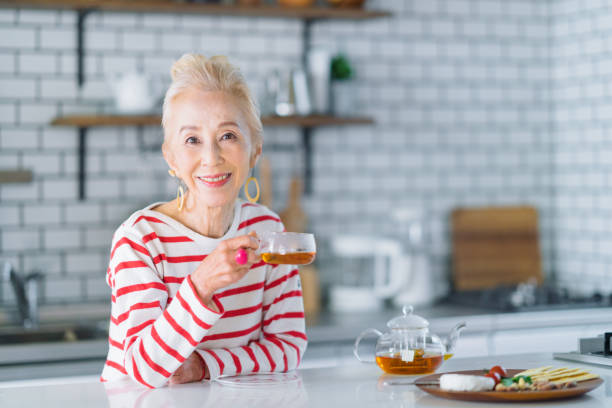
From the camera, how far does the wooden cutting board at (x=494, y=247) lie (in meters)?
4.00

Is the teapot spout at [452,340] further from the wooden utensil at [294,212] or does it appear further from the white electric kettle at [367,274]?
the wooden utensil at [294,212]

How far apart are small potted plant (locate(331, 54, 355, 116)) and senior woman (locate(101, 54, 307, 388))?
1.72 m

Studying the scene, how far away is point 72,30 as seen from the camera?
11.4 ft

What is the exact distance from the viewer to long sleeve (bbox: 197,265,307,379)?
189cm

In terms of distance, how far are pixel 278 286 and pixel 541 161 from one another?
8.54 feet

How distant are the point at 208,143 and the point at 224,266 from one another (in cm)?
37

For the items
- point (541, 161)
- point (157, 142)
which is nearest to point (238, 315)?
point (157, 142)

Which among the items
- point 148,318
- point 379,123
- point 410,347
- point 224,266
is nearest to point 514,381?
point 410,347

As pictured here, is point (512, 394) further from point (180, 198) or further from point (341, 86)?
point (341, 86)

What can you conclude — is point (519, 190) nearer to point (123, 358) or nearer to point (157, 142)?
point (157, 142)

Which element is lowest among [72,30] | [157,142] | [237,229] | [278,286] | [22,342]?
[22,342]

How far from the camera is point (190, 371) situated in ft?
5.87

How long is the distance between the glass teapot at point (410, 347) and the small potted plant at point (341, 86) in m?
2.04

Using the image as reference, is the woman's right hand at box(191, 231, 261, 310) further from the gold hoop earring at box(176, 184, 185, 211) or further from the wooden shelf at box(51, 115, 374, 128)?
the wooden shelf at box(51, 115, 374, 128)
